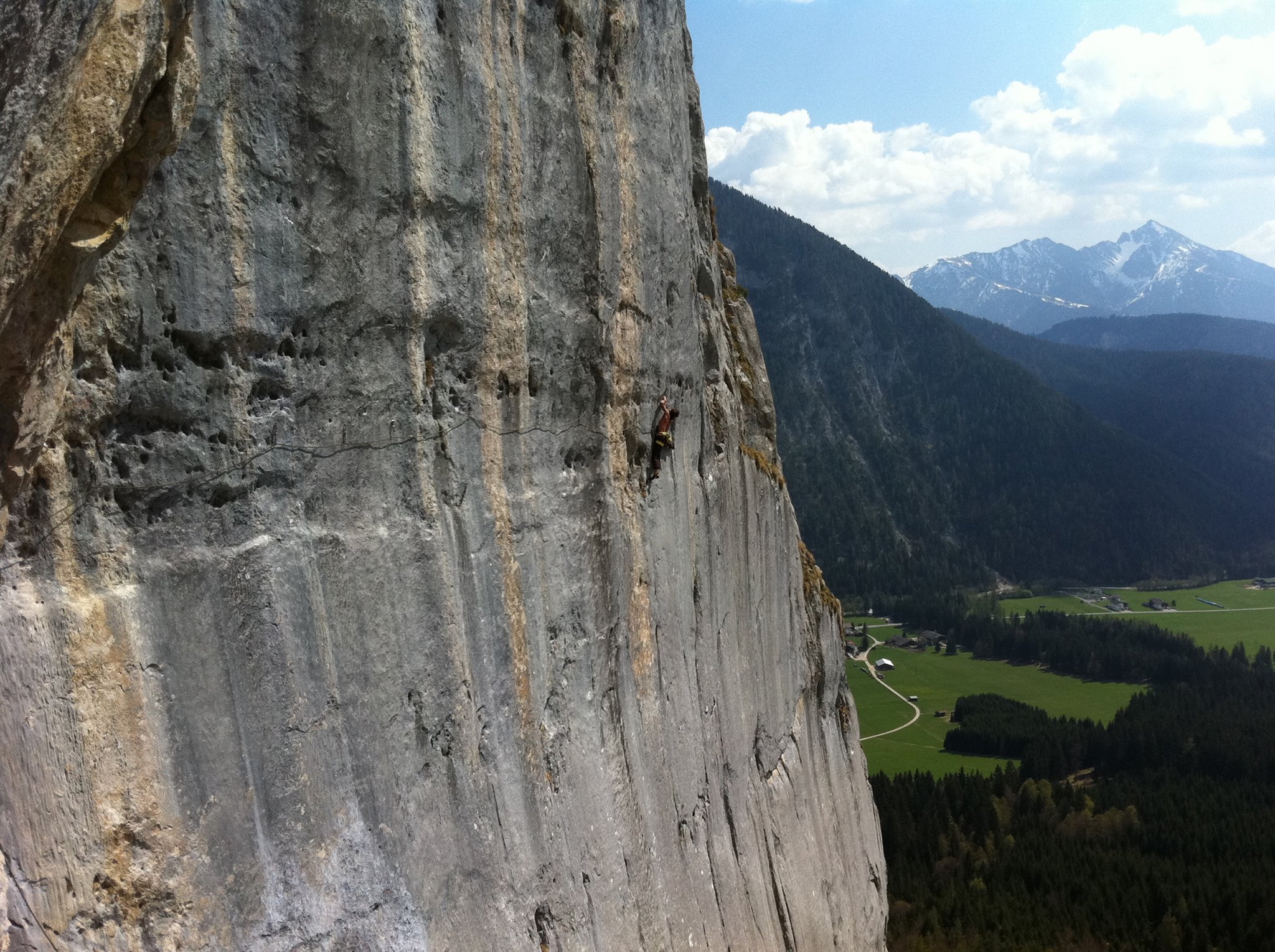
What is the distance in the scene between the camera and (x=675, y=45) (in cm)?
1270

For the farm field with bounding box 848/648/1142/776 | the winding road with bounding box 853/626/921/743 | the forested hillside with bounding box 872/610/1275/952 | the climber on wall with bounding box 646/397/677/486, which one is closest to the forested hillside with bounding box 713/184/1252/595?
the winding road with bounding box 853/626/921/743

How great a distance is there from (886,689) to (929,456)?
286 ft

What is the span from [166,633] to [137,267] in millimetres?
2368

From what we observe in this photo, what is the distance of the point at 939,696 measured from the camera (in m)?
92.2

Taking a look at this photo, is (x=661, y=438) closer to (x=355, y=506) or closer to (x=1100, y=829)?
(x=355, y=506)

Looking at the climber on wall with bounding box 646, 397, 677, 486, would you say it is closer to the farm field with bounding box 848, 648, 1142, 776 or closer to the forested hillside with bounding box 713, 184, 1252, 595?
the farm field with bounding box 848, 648, 1142, 776

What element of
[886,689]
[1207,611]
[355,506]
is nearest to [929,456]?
[1207,611]

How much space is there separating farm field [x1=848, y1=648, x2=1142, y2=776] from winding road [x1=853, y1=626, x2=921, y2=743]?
461 millimetres

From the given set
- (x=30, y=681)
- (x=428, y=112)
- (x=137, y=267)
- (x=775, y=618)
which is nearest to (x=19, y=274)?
(x=137, y=267)

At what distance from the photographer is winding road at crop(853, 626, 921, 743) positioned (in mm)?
80312

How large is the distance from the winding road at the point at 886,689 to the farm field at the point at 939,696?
0.46 meters

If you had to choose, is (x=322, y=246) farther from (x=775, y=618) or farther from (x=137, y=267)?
(x=775, y=618)

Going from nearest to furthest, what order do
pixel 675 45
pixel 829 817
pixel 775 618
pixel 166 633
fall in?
pixel 166 633 → pixel 675 45 → pixel 775 618 → pixel 829 817

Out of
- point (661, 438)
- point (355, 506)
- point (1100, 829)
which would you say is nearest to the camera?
point (355, 506)
